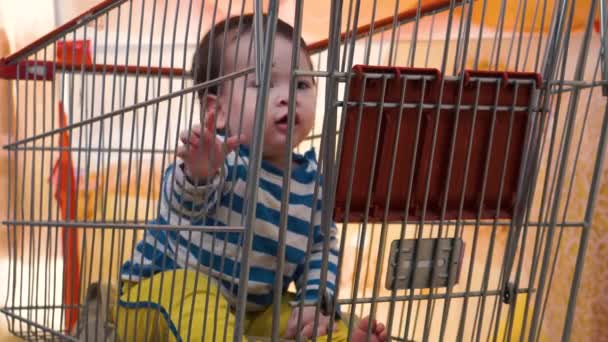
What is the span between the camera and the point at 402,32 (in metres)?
1.58

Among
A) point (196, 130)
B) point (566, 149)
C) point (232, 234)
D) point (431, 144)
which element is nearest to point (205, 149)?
point (196, 130)

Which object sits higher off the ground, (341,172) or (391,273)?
(341,172)

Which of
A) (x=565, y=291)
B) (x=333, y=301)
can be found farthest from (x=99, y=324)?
(x=565, y=291)

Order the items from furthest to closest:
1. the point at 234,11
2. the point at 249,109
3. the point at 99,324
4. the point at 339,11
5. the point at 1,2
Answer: the point at 234,11 → the point at 1,2 → the point at 99,324 → the point at 249,109 → the point at 339,11

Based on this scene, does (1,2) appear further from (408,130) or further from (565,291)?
(565,291)

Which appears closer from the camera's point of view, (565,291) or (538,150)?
(538,150)

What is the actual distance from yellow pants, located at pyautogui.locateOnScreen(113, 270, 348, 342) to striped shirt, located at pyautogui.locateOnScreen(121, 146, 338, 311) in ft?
0.06

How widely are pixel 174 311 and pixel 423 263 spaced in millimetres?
309

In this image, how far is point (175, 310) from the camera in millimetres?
821

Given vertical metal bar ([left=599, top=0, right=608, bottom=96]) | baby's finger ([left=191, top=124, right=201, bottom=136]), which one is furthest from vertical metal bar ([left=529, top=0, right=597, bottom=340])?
baby's finger ([left=191, top=124, right=201, bottom=136])

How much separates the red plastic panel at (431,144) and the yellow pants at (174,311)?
0.75 ft

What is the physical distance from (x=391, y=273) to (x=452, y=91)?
0.19 metres

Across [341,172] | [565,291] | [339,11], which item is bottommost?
[565,291]


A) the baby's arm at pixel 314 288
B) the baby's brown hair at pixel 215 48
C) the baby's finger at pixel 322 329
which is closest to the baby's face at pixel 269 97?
the baby's brown hair at pixel 215 48
